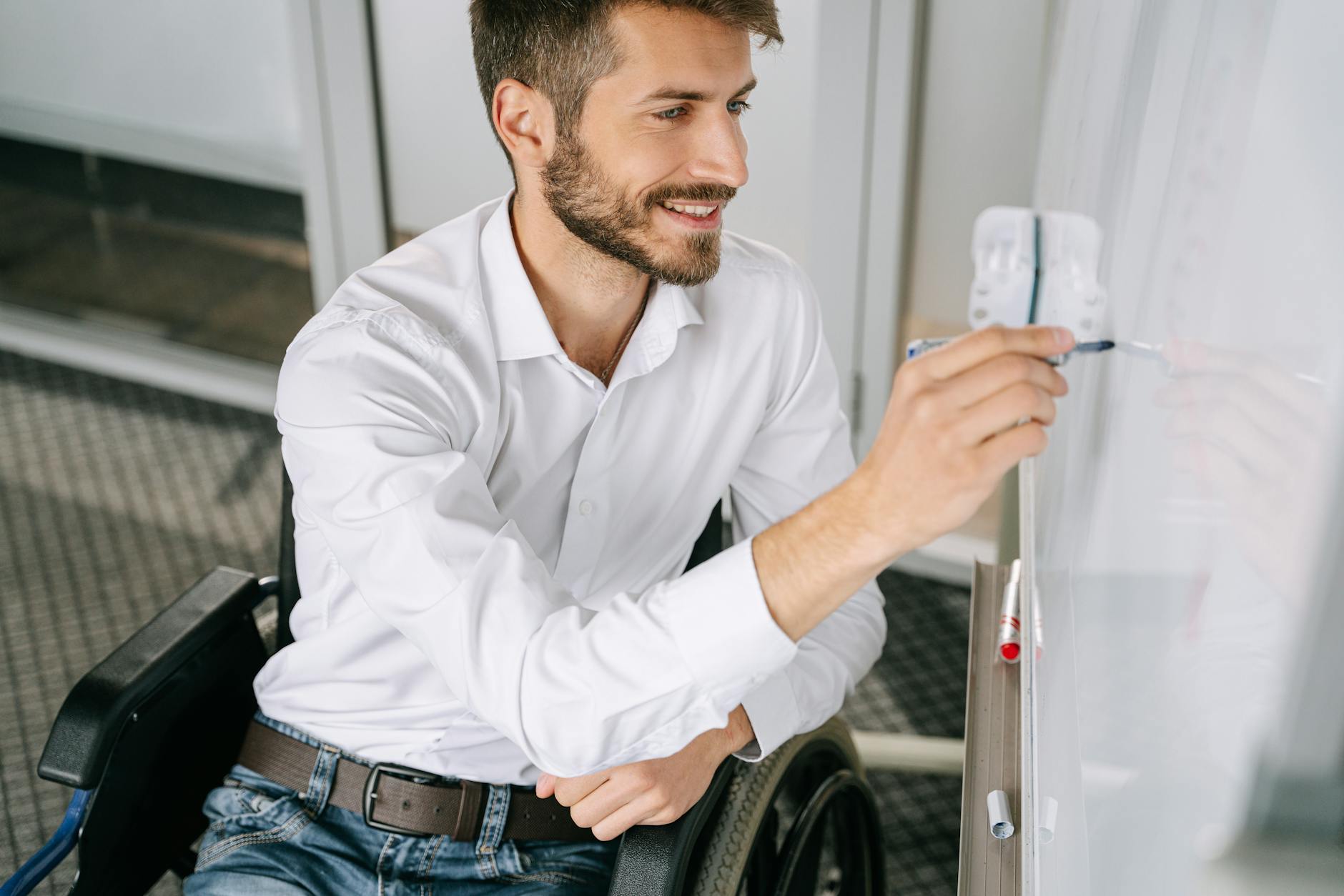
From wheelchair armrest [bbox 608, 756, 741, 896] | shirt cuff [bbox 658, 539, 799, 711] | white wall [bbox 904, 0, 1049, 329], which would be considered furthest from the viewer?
white wall [bbox 904, 0, 1049, 329]

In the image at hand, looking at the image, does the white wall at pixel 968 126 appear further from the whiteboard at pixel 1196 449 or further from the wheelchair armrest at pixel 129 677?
the wheelchair armrest at pixel 129 677

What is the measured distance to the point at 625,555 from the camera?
3.73ft

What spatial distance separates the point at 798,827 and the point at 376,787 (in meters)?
0.35

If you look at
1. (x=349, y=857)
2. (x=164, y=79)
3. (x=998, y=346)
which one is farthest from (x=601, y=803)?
(x=164, y=79)

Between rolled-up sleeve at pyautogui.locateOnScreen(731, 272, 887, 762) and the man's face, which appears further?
rolled-up sleeve at pyautogui.locateOnScreen(731, 272, 887, 762)

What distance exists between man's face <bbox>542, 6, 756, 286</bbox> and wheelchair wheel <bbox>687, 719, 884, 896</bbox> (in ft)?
1.39

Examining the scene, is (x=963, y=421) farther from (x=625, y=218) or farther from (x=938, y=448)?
(x=625, y=218)

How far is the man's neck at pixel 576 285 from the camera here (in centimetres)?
110

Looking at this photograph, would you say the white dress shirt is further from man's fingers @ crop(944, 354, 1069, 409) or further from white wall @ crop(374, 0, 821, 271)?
white wall @ crop(374, 0, 821, 271)

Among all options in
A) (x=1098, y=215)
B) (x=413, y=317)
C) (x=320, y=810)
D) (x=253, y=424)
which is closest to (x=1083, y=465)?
(x=1098, y=215)

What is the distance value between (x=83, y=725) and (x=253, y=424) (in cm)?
179

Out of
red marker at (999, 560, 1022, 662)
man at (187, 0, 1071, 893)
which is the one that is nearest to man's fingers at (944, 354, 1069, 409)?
man at (187, 0, 1071, 893)

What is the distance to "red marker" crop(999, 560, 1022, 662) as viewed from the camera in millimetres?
963

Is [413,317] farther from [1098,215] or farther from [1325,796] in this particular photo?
[1325,796]
